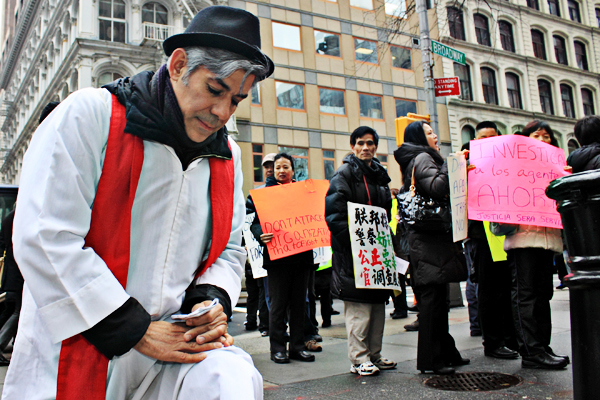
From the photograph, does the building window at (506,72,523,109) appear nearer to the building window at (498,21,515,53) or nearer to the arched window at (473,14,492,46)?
the building window at (498,21,515,53)

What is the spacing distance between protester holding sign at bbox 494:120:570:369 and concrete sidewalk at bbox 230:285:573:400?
0.67ft

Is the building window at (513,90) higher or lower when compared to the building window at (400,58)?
lower

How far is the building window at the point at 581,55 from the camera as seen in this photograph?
33253 mm

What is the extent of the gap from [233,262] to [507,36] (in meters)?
33.0

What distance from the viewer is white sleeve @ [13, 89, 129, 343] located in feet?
4.16

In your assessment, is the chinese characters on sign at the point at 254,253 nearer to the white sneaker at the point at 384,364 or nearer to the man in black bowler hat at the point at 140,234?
the white sneaker at the point at 384,364

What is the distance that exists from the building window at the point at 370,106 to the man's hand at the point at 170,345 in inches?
991

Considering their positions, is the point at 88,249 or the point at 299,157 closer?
the point at 88,249

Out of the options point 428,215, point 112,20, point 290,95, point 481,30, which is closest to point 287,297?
point 428,215

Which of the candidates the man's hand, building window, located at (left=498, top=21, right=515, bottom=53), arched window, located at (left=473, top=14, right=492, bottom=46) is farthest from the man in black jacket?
building window, located at (left=498, top=21, right=515, bottom=53)

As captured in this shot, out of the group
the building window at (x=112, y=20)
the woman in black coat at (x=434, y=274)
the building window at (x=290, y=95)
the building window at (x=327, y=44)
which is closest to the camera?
the woman in black coat at (x=434, y=274)

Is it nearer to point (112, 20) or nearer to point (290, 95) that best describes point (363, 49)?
point (290, 95)

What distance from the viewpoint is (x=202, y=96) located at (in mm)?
1551

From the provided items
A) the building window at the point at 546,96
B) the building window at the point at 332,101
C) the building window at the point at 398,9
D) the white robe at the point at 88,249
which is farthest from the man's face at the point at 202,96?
the building window at the point at 546,96
